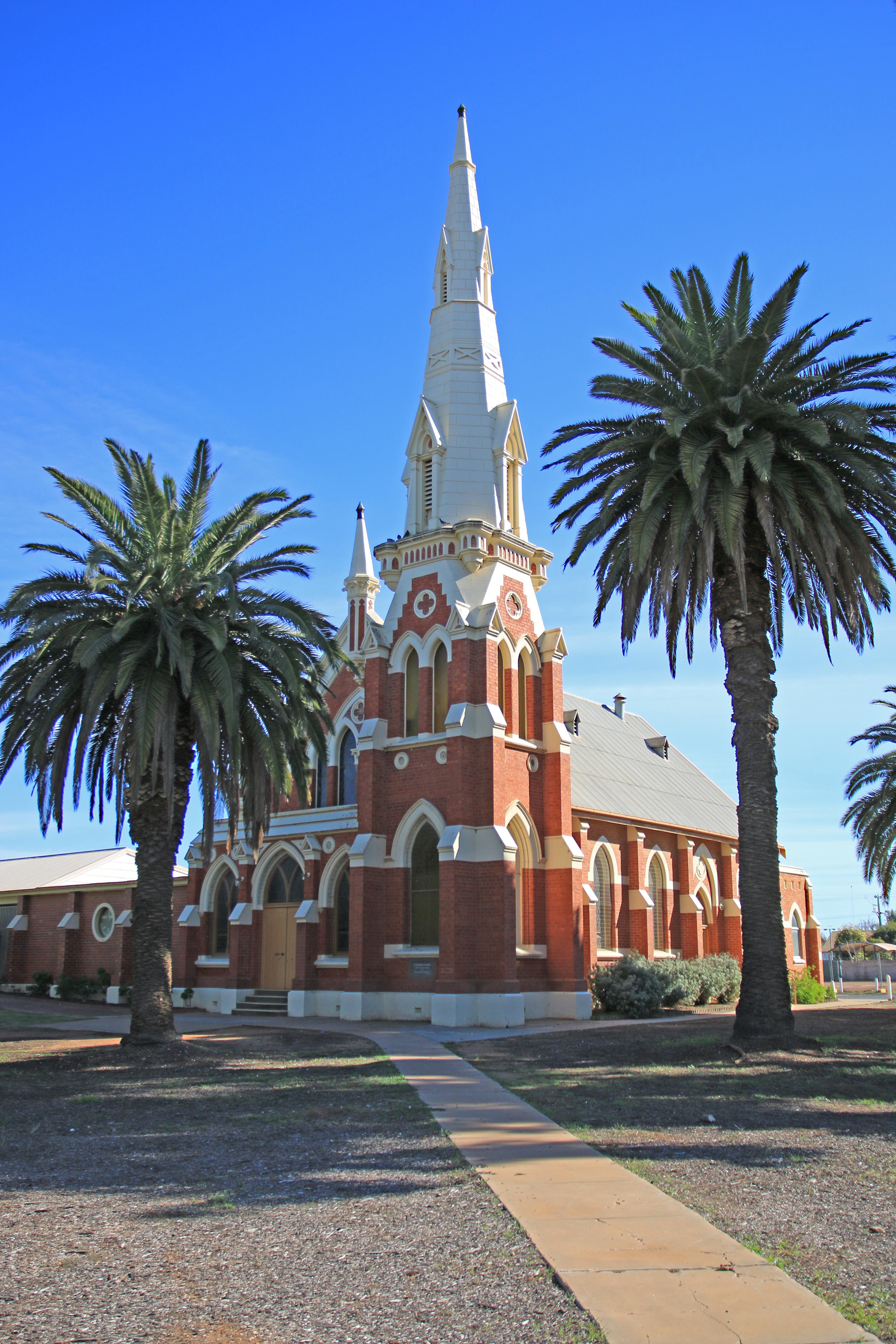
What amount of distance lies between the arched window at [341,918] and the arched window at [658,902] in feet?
39.3

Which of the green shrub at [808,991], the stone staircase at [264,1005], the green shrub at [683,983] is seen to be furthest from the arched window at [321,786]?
the green shrub at [808,991]

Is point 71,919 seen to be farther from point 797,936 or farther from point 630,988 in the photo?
point 797,936

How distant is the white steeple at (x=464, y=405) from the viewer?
30.4 m

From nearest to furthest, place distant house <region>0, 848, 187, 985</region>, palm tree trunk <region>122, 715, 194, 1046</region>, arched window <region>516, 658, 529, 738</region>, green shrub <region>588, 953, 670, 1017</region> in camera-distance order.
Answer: palm tree trunk <region>122, 715, 194, 1046</region> → green shrub <region>588, 953, 670, 1017</region> → arched window <region>516, 658, 529, 738</region> → distant house <region>0, 848, 187, 985</region>

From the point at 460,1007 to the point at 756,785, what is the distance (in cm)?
1086

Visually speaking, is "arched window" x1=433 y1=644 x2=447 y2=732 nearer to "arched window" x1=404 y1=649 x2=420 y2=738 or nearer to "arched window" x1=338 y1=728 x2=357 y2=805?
"arched window" x1=404 y1=649 x2=420 y2=738

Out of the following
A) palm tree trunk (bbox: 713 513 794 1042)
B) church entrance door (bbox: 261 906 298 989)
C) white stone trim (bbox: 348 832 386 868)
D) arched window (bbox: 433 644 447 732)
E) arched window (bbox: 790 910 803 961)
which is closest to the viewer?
palm tree trunk (bbox: 713 513 794 1042)

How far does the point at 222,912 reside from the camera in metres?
34.2

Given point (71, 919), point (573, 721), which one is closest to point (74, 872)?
point (71, 919)

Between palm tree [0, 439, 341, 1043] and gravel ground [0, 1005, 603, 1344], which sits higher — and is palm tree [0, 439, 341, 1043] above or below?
above

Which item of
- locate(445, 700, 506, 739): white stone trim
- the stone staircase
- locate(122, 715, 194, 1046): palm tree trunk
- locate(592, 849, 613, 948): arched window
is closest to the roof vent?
locate(592, 849, 613, 948): arched window

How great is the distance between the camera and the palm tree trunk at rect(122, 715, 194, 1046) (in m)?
18.1

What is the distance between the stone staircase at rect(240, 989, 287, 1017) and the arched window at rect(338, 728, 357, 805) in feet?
19.1

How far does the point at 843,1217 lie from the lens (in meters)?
6.83
